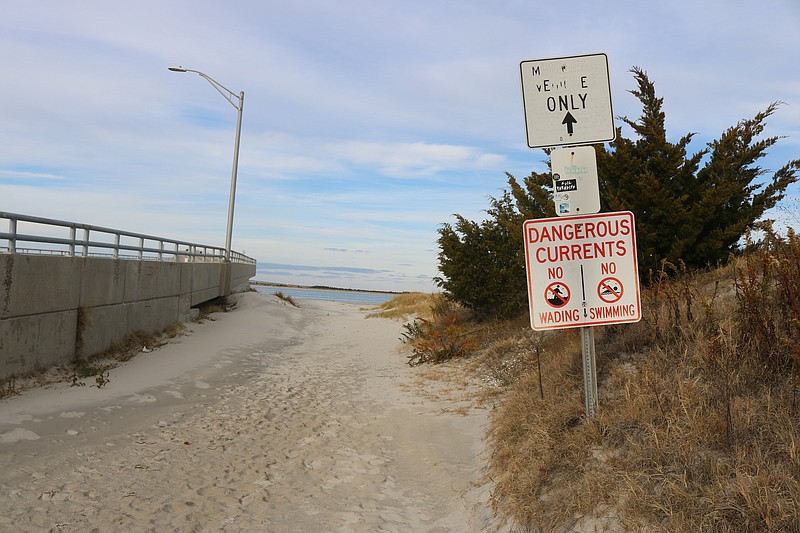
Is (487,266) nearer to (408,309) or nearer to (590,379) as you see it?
(590,379)

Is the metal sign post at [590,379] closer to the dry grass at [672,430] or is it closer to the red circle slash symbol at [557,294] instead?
the dry grass at [672,430]

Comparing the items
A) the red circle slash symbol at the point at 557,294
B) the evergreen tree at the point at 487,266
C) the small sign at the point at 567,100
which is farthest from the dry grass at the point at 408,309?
the small sign at the point at 567,100

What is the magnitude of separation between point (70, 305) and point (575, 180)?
8.52 metres

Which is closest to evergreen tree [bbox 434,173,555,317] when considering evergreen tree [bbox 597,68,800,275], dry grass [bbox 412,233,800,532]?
evergreen tree [bbox 597,68,800,275]

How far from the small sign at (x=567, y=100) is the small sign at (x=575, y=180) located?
0.10m

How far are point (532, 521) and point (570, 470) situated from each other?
1.71ft

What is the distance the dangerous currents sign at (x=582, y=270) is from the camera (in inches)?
174

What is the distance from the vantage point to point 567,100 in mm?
4598

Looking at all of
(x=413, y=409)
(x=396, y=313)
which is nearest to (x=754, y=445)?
(x=413, y=409)

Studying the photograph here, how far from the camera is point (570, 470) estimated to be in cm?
394

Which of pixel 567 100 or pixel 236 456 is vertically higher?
pixel 567 100

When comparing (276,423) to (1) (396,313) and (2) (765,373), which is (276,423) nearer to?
(2) (765,373)

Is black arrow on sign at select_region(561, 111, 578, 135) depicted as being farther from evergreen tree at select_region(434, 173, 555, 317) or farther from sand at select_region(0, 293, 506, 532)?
evergreen tree at select_region(434, 173, 555, 317)

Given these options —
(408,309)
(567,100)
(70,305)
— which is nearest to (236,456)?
(567,100)
